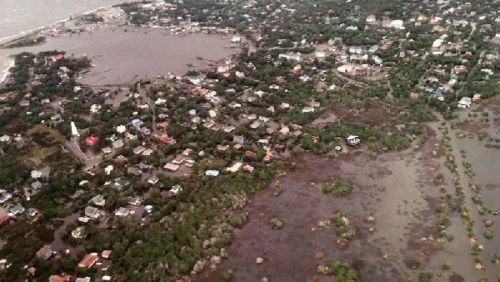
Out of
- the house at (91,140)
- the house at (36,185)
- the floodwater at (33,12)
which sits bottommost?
the house at (36,185)

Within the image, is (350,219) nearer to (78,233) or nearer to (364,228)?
(364,228)

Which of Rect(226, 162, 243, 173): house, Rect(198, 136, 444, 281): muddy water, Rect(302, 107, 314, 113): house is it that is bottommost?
Rect(198, 136, 444, 281): muddy water

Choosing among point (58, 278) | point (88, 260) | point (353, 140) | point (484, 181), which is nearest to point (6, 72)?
point (88, 260)

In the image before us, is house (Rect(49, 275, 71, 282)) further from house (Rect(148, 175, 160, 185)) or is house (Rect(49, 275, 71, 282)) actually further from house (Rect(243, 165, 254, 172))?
house (Rect(243, 165, 254, 172))

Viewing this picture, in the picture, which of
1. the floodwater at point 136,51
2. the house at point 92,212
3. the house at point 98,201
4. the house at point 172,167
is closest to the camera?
the house at point 92,212

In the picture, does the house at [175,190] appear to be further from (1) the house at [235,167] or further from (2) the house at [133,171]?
(1) the house at [235,167]

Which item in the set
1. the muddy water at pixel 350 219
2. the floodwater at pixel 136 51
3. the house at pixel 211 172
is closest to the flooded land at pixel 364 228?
the muddy water at pixel 350 219

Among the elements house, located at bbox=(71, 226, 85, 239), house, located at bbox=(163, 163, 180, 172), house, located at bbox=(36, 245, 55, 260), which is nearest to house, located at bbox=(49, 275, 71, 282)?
house, located at bbox=(36, 245, 55, 260)
